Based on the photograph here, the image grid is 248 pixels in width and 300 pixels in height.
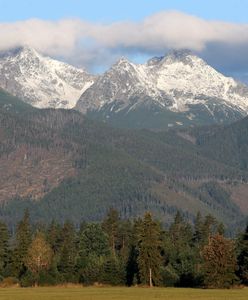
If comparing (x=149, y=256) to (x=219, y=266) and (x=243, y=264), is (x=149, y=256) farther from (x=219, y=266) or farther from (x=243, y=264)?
(x=243, y=264)

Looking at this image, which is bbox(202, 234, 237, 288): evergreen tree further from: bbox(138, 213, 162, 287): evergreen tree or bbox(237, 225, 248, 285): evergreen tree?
bbox(138, 213, 162, 287): evergreen tree

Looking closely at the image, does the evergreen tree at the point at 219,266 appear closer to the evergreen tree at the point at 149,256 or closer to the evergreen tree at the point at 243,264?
the evergreen tree at the point at 243,264

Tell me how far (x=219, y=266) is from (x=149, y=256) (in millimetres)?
16329

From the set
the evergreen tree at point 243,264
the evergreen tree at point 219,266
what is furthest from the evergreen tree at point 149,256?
the evergreen tree at point 243,264

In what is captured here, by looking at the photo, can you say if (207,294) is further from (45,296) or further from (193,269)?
(193,269)

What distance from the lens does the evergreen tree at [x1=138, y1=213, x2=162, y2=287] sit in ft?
586

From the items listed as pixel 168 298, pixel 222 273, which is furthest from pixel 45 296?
pixel 222 273

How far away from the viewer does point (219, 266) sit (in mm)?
168250

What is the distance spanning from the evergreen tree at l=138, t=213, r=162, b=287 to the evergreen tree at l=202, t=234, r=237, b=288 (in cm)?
1155

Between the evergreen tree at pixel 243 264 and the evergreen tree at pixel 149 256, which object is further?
the evergreen tree at pixel 149 256

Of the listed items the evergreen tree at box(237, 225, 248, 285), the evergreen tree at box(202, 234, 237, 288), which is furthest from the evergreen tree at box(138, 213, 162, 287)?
the evergreen tree at box(237, 225, 248, 285)

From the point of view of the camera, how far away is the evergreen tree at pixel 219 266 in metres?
168

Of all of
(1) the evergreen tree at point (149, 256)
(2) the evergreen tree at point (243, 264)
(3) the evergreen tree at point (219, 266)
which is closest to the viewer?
(3) the evergreen tree at point (219, 266)

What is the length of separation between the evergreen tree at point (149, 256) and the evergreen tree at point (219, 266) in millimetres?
11554
